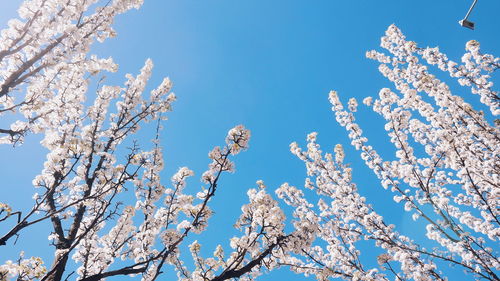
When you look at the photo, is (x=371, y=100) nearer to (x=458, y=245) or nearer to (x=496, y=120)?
(x=496, y=120)

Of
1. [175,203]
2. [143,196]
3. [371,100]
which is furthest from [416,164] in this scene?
[143,196]

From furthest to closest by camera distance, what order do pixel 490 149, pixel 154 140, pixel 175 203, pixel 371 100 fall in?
1. pixel 371 100
2. pixel 154 140
3. pixel 490 149
4. pixel 175 203

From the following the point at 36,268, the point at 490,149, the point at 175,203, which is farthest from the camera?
the point at 490,149

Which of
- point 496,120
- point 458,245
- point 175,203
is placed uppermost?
point 175,203

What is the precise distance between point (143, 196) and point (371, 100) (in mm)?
6337

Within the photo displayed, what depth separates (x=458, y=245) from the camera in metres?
6.30

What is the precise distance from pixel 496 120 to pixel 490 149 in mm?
593

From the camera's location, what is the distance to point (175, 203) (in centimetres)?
621

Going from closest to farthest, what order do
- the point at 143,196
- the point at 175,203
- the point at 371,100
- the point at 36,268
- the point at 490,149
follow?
the point at 36,268 → the point at 175,203 → the point at 490,149 → the point at 143,196 → the point at 371,100

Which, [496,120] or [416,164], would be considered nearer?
[496,120]

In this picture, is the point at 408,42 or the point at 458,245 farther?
the point at 408,42

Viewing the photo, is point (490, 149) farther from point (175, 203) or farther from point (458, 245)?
point (175, 203)

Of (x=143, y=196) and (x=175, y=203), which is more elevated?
(x=143, y=196)

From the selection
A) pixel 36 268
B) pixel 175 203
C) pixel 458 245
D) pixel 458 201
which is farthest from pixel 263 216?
pixel 458 201
